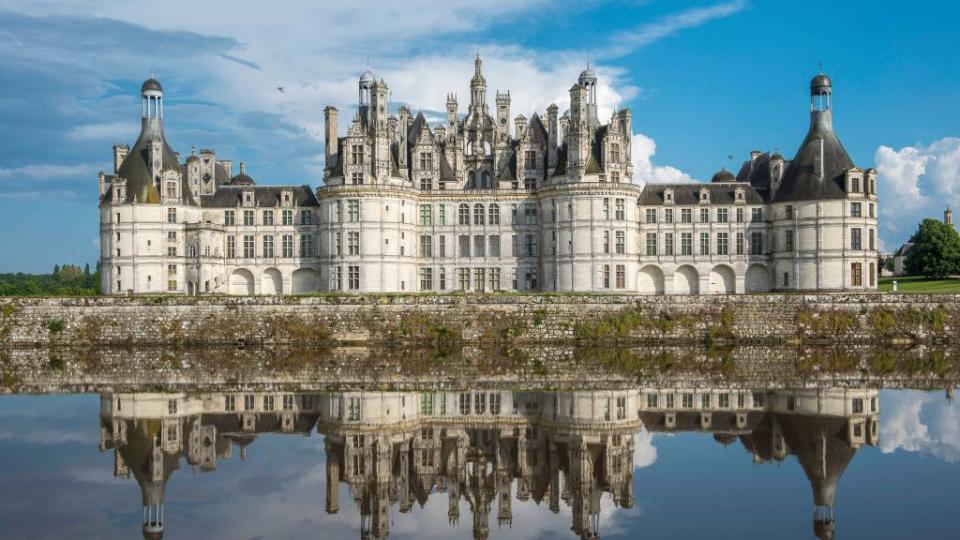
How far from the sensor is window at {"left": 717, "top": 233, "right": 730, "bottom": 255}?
62.2m

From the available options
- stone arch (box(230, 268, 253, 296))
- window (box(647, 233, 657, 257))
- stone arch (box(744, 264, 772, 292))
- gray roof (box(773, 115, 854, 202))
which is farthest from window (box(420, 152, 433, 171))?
gray roof (box(773, 115, 854, 202))

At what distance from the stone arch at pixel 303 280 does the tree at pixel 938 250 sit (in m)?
53.1

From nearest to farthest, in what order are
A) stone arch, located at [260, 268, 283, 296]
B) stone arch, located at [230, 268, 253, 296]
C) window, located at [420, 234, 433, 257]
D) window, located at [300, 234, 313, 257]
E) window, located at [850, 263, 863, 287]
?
window, located at [850, 263, 863, 287] → window, located at [300, 234, 313, 257] → window, located at [420, 234, 433, 257] → stone arch, located at [260, 268, 283, 296] → stone arch, located at [230, 268, 253, 296]

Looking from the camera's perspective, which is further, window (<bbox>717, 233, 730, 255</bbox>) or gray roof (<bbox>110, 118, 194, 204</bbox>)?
window (<bbox>717, 233, 730, 255</bbox>)

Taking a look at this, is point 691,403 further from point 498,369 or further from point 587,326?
point 587,326

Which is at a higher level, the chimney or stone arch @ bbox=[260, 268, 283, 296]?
the chimney

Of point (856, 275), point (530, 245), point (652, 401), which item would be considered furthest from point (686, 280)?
point (652, 401)

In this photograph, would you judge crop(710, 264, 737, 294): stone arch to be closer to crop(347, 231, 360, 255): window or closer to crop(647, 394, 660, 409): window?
crop(347, 231, 360, 255): window

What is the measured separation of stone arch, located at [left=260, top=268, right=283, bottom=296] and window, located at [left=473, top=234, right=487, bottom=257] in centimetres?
→ 1369

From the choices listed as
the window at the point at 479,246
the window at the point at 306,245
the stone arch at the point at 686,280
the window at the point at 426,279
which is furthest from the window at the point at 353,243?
the stone arch at the point at 686,280

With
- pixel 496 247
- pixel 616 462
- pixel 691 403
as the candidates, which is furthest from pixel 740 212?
pixel 616 462

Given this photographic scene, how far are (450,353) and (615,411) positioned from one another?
17269 mm

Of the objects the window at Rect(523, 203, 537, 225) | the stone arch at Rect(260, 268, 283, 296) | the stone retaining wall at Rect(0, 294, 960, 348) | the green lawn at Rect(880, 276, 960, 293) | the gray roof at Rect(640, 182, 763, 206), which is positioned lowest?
the stone retaining wall at Rect(0, 294, 960, 348)

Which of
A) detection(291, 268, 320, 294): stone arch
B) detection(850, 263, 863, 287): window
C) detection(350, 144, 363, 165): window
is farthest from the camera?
detection(291, 268, 320, 294): stone arch
